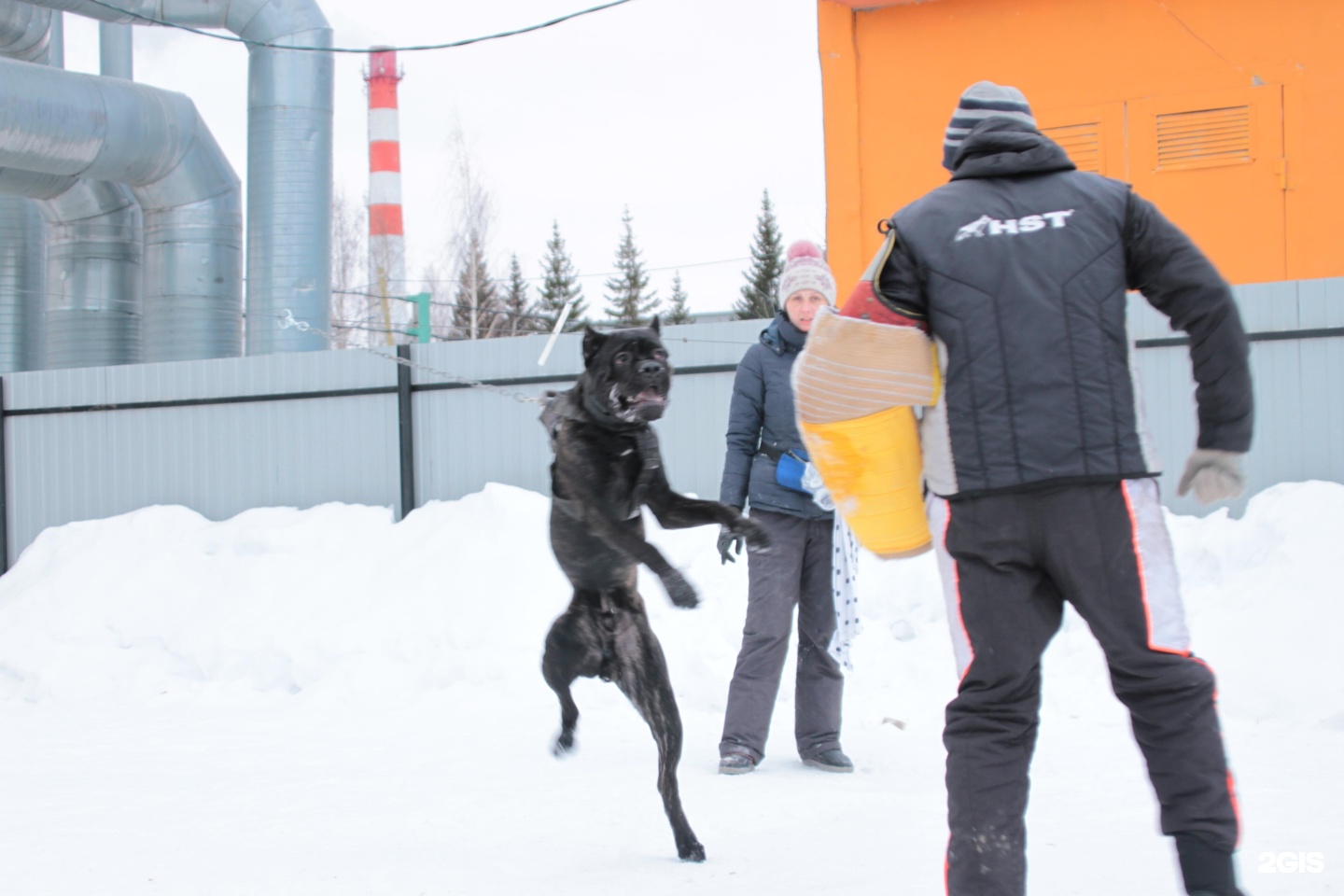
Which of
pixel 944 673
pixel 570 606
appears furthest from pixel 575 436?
pixel 944 673

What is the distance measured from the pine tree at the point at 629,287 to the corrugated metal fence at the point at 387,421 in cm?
3308

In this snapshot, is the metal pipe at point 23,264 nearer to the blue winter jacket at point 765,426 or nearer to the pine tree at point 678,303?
the blue winter jacket at point 765,426

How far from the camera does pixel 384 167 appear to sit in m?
29.8

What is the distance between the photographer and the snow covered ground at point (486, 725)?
335 cm

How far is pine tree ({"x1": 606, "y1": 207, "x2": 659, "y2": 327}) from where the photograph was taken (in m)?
43.4

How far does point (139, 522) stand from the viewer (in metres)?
9.23

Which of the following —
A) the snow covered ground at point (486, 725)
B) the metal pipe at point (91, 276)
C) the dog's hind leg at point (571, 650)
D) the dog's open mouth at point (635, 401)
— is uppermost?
the metal pipe at point (91, 276)

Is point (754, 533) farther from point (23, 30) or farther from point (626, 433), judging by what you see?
point (23, 30)

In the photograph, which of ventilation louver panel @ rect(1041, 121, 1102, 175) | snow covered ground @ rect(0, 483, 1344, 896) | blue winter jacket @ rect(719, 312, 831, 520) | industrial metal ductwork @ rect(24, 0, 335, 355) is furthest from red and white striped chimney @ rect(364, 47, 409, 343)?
blue winter jacket @ rect(719, 312, 831, 520)

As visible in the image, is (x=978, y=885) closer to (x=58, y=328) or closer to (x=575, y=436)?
(x=575, y=436)

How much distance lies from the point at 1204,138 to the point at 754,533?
7.33 metres

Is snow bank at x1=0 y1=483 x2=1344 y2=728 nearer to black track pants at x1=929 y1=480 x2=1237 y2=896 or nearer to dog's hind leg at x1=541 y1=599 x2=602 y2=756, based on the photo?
dog's hind leg at x1=541 y1=599 x2=602 y2=756

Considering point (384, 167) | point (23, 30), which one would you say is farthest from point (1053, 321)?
point (384, 167)

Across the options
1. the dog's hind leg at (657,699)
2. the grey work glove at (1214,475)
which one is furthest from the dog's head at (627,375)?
the grey work glove at (1214,475)
